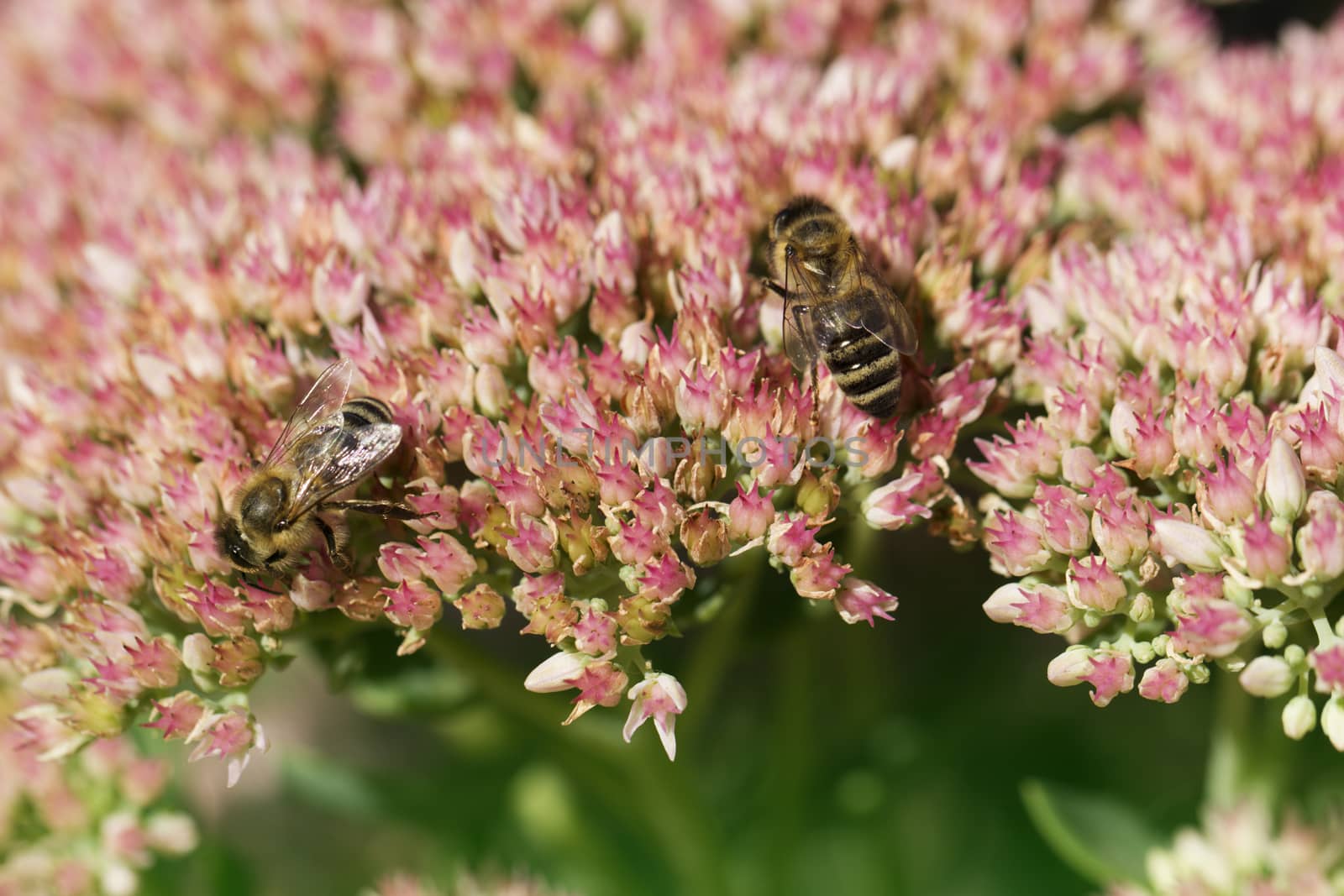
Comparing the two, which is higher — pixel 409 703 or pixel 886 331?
pixel 886 331

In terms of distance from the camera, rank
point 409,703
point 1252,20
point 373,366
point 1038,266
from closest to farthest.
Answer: point 373,366 → point 1038,266 → point 409,703 → point 1252,20

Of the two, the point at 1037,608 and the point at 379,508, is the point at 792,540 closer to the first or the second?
the point at 1037,608

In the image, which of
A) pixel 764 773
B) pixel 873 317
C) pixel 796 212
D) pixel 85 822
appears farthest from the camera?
pixel 764 773

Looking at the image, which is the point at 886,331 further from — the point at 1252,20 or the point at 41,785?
the point at 1252,20

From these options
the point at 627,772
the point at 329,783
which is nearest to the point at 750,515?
the point at 627,772

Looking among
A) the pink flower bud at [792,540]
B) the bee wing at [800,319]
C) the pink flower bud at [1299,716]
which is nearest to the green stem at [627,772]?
the pink flower bud at [792,540]

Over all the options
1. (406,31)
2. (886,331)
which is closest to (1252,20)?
(406,31)
